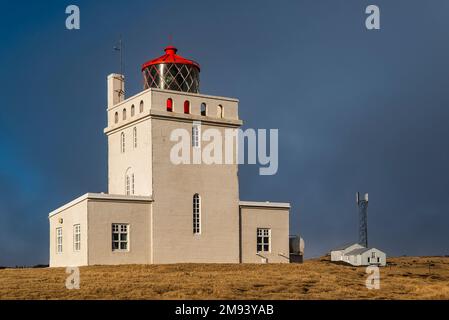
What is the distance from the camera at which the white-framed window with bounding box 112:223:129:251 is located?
44.0m

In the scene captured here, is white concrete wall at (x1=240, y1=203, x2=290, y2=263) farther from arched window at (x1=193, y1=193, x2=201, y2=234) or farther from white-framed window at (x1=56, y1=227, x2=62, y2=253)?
white-framed window at (x1=56, y1=227, x2=62, y2=253)

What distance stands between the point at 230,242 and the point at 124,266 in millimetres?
7615

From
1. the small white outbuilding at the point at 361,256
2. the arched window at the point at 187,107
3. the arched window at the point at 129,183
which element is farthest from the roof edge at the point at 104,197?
the small white outbuilding at the point at 361,256

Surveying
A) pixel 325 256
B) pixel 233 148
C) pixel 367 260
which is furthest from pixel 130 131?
pixel 325 256

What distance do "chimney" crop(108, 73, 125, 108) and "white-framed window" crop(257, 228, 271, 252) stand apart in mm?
11509

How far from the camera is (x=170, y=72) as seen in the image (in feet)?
156

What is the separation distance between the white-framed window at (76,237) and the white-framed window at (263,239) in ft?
35.6

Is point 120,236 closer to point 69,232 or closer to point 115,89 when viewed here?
point 69,232

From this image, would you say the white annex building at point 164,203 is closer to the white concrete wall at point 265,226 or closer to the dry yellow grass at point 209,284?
the white concrete wall at point 265,226

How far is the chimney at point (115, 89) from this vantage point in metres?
50.5
